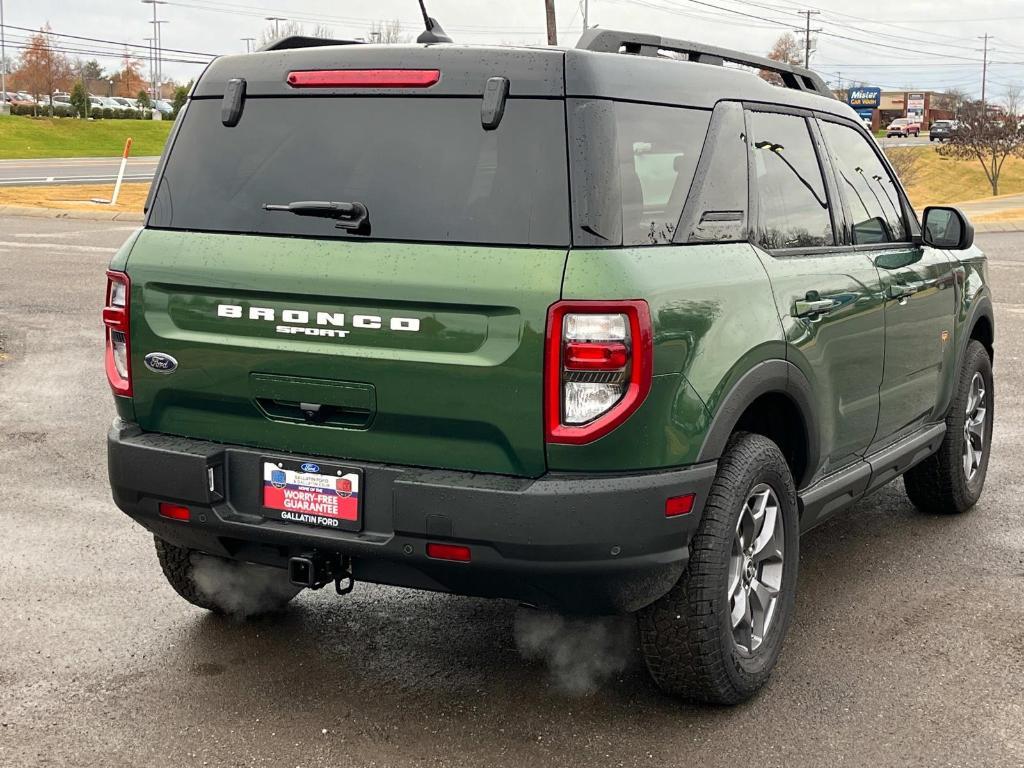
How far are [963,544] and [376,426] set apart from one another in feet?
10.7

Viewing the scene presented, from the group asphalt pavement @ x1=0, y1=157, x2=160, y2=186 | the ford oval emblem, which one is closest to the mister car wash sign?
asphalt pavement @ x1=0, y1=157, x2=160, y2=186

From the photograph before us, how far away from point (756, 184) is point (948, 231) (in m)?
1.58

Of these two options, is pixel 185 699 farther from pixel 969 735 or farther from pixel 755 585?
pixel 969 735

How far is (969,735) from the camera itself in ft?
12.0

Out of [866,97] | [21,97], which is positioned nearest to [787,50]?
[866,97]

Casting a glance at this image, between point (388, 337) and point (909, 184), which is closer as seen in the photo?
point (388, 337)

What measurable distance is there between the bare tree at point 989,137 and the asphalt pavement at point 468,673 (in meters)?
51.1

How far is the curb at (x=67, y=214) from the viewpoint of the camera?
21625 millimetres

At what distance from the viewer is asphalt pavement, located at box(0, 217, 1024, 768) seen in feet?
11.7

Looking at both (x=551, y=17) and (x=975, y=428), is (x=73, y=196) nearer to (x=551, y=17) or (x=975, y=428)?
(x=551, y=17)

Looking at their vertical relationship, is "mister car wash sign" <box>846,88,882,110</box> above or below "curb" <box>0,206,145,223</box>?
above

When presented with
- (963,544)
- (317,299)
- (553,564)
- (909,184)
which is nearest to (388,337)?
(317,299)

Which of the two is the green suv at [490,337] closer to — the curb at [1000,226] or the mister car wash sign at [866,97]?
the curb at [1000,226]

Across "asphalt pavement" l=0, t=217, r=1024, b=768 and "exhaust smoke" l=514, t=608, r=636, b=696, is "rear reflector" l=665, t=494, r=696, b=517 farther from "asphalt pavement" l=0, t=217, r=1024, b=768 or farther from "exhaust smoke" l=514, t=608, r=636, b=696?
"exhaust smoke" l=514, t=608, r=636, b=696
